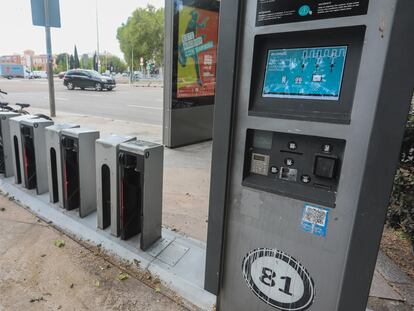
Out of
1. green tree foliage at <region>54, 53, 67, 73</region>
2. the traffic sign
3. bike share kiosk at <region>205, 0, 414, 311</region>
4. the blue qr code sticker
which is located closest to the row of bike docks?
bike share kiosk at <region>205, 0, 414, 311</region>

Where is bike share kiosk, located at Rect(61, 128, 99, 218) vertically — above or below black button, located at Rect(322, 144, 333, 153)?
below

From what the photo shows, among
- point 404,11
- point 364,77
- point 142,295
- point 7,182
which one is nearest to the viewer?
point 404,11

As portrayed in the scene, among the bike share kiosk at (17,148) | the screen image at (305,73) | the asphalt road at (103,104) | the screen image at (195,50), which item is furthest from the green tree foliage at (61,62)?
the screen image at (305,73)

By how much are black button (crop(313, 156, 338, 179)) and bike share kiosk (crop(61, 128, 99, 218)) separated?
2.22 metres

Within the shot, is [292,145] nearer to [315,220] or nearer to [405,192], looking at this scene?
[315,220]

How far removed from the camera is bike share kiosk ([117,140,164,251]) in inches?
91.0

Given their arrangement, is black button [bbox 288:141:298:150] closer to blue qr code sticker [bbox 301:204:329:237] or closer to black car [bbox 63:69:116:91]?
blue qr code sticker [bbox 301:204:329:237]

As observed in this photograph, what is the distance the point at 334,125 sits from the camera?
1.24 m

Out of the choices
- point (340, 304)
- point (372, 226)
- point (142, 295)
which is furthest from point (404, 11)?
point (142, 295)

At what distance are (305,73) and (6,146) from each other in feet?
13.1

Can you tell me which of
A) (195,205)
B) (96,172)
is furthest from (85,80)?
(96,172)

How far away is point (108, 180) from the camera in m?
2.66

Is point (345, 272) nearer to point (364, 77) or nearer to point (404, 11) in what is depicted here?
point (364, 77)

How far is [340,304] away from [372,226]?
0.43 metres
